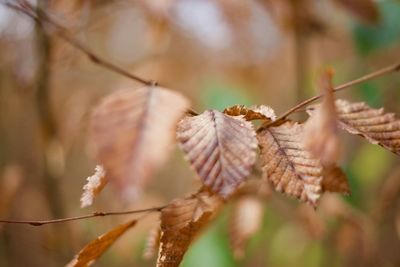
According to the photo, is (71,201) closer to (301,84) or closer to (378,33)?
(301,84)

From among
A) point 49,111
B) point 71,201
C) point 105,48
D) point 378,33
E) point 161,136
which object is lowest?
point 161,136

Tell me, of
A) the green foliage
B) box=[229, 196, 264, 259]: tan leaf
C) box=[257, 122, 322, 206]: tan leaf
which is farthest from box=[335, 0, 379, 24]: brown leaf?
box=[257, 122, 322, 206]: tan leaf

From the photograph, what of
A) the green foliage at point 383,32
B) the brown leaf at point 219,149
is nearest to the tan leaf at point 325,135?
the brown leaf at point 219,149

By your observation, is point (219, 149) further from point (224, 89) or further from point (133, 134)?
point (224, 89)

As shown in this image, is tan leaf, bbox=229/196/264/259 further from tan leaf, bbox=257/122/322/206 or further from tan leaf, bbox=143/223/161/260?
tan leaf, bbox=257/122/322/206

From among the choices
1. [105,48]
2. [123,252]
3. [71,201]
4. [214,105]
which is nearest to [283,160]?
[214,105]

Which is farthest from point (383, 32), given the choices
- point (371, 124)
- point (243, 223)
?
point (371, 124)
